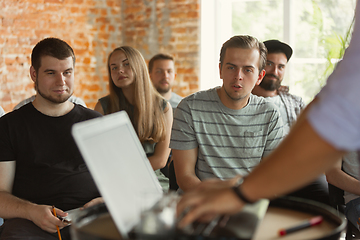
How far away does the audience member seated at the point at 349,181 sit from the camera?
1928mm

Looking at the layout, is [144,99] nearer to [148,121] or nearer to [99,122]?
[148,121]

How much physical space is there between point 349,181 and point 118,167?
1.55 m

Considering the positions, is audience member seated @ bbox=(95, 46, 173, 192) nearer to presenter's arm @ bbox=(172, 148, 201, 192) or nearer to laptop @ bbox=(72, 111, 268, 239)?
presenter's arm @ bbox=(172, 148, 201, 192)

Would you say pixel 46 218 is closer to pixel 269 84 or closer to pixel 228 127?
pixel 228 127

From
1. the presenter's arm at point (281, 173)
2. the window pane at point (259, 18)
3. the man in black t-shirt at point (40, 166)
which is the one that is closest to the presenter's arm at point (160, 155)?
the man in black t-shirt at point (40, 166)

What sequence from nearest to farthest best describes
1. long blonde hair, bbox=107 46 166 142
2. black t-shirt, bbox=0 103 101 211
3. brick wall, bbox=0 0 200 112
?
black t-shirt, bbox=0 103 101 211
long blonde hair, bbox=107 46 166 142
brick wall, bbox=0 0 200 112

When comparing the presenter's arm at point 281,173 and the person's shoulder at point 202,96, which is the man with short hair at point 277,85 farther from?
the presenter's arm at point 281,173

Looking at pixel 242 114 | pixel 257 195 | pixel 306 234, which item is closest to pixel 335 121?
pixel 257 195

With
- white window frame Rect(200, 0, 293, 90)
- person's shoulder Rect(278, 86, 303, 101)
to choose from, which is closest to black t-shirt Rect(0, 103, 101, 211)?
person's shoulder Rect(278, 86, 303, 101)

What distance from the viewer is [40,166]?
1711mm

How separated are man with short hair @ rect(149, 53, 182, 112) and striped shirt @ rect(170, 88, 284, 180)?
6.10 ft

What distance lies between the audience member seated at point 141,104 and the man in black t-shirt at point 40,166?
2.58ft

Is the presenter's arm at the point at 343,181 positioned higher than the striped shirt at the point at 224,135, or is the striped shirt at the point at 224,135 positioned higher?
the striped shirt at the point at 224,135

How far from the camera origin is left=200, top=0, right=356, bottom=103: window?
13.8ft
